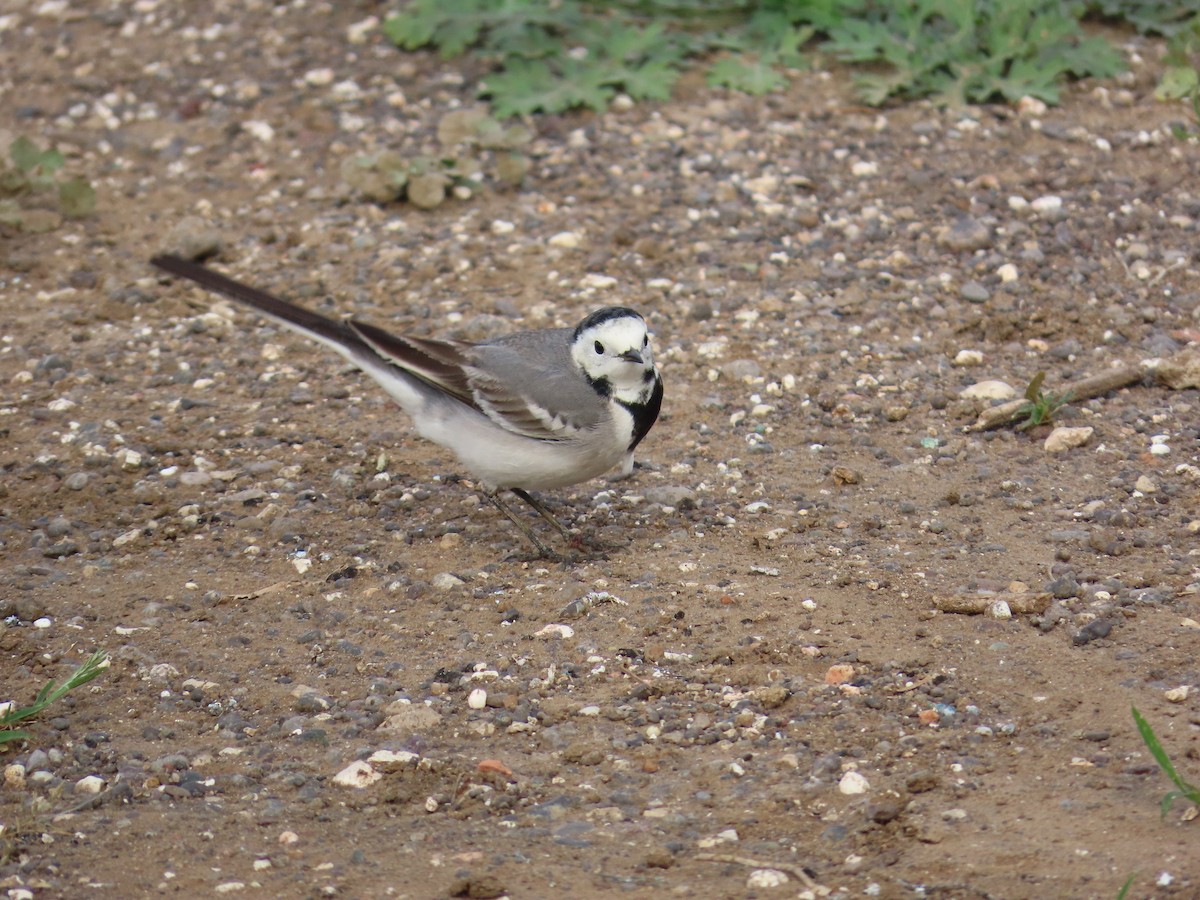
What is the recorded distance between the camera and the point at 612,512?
6.46 m

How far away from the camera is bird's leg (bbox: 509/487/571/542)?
247 inches

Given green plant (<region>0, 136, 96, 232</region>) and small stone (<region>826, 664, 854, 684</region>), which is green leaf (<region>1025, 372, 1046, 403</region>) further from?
green plant (<region>0, 136, 96, 232</region>)

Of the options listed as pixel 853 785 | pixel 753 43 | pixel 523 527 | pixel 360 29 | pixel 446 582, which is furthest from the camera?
pixel 360 29

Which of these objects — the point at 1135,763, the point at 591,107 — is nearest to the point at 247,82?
the point at 591,107

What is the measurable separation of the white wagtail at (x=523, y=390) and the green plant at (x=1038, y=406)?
66.8 inches

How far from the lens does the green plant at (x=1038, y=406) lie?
21.4 feet

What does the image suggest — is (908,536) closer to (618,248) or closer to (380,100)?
(618,248)

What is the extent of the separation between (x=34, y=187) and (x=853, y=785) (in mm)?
6562

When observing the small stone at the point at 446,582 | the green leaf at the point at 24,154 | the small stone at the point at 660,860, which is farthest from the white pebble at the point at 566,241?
the small stone at the point at 660,860

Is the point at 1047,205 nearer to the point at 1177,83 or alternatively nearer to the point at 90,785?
the point at 1177,83

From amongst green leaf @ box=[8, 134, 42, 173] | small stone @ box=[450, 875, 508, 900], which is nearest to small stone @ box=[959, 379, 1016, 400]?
small stone @ box=[450, 875, 508, 900]

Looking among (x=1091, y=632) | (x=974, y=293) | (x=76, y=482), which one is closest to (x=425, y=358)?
(x=76, y=482)

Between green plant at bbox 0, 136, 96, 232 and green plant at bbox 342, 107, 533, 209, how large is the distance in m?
1.58

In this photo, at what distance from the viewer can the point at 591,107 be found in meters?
9.31
